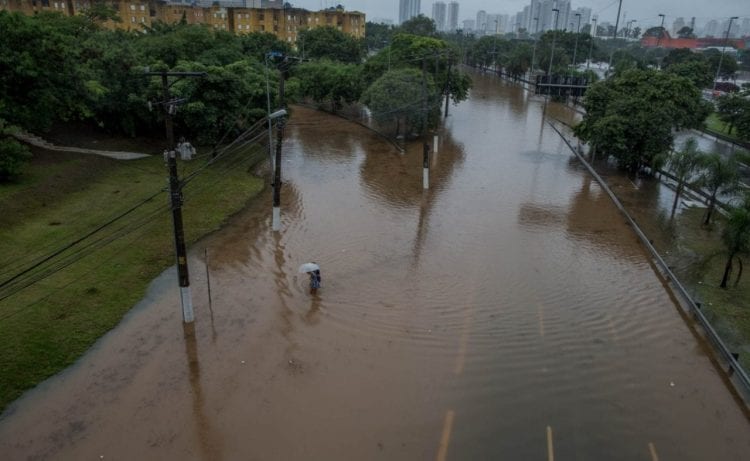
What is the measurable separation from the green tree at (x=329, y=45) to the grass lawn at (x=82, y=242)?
40.6 metres

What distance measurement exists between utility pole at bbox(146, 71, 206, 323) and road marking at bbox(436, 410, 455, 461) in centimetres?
742

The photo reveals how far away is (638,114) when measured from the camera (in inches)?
1099

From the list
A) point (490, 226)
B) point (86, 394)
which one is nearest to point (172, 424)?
point (86, 394)

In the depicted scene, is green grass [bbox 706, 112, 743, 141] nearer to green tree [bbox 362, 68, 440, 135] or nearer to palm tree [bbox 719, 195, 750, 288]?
green tree [bbox 362, 68, 440, 135]

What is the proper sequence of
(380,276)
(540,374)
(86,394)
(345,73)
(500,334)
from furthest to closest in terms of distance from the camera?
(345,73)
(380,276)
(500,334)
(540,374)
(86,394)

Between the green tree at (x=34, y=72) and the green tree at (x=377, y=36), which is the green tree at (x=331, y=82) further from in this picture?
the green tree at (x=377, y=36)

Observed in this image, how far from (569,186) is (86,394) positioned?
24.2 metres

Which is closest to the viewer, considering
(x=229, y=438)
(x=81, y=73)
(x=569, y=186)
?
(x=229, y=438)

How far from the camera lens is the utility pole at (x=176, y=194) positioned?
38.3 ft

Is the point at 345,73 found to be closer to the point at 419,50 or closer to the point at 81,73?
the point at 419,50

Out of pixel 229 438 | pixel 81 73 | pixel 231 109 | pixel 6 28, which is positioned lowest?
pixel 229 438

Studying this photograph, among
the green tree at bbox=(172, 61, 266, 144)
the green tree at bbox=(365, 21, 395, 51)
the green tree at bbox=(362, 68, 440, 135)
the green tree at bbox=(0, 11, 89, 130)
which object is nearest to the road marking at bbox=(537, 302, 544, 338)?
the green tree at bbox=(172, 61, 266, 144)

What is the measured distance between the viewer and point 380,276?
17.2 m

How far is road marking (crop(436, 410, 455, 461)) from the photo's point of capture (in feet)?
33.3
